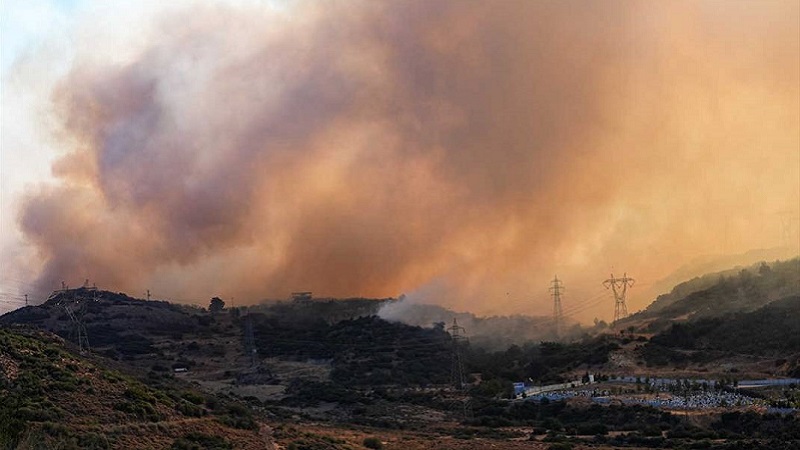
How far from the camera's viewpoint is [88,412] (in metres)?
40.0

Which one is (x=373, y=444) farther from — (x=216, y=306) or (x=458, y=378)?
(x=216, y=306)

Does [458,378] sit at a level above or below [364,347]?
below

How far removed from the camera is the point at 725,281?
117 meters

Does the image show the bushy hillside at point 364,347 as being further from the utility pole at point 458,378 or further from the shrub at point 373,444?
the shrub at point 373,444

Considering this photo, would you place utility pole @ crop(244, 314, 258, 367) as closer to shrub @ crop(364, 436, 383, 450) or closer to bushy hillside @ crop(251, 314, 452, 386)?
bushy hillside @ crop(251, 314, 452, 386)

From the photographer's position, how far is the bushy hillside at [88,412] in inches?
1422

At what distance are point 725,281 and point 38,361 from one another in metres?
93.8

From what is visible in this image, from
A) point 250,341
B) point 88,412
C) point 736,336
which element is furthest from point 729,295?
point 88,412

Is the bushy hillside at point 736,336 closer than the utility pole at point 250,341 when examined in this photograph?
Yes

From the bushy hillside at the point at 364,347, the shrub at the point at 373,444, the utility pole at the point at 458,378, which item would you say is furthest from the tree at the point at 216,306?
the shrub at the point at 373,444

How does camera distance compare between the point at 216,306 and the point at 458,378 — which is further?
the point at 216,306

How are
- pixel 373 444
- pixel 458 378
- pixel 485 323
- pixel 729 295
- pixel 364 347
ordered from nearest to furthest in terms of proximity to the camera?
pixel 373 444, pixel 458 378, pixel 364 347, pixel 729 295, pixel 485 323

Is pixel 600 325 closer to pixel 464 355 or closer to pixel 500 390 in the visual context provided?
pixel 464 355

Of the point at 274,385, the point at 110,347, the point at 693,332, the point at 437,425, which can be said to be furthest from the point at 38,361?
the point at 693,332
